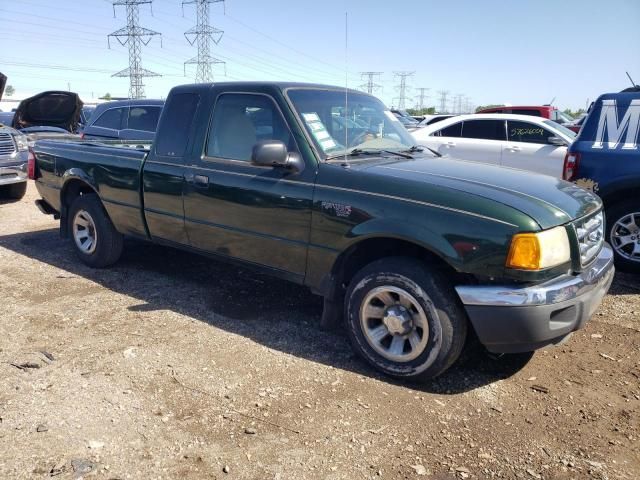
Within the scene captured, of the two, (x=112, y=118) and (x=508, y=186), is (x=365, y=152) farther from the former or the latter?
(x=112, y=118)

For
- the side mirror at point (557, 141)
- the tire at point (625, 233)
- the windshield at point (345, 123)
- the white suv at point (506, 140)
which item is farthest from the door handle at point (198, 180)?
the side mirror at point (557, 141)

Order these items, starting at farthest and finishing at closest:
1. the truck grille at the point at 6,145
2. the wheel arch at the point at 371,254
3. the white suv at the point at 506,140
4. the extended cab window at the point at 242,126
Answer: the truck grille at the point at 6,145
the white suv at the point at 506,140
the extended cab window at the point at 242,126
the wheel arch at the point at 371,254

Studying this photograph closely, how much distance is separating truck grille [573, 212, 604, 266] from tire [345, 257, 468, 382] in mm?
846

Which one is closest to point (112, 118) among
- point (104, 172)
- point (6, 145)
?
point (6, 145)

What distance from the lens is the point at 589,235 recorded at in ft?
11.2

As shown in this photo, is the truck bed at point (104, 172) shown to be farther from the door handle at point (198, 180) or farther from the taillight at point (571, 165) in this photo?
the taillight at point (571, 165)


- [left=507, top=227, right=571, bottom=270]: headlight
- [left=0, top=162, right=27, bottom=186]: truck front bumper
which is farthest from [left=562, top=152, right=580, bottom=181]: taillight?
[left=0, top=162, right=27, bottom=186]: truck front bumper

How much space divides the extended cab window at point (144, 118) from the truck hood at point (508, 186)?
685 centimetres

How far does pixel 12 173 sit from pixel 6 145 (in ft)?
1.77

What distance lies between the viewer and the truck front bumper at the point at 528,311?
2959 millimetres

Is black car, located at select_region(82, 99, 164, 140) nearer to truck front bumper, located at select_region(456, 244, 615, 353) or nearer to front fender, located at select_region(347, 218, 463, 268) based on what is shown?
front fender, located at select_region(347, 218, 463, 268)

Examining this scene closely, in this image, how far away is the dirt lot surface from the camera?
266cm

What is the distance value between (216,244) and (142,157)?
1222mm

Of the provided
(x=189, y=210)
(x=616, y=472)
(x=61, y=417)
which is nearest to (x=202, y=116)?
(x=189, y=210)
